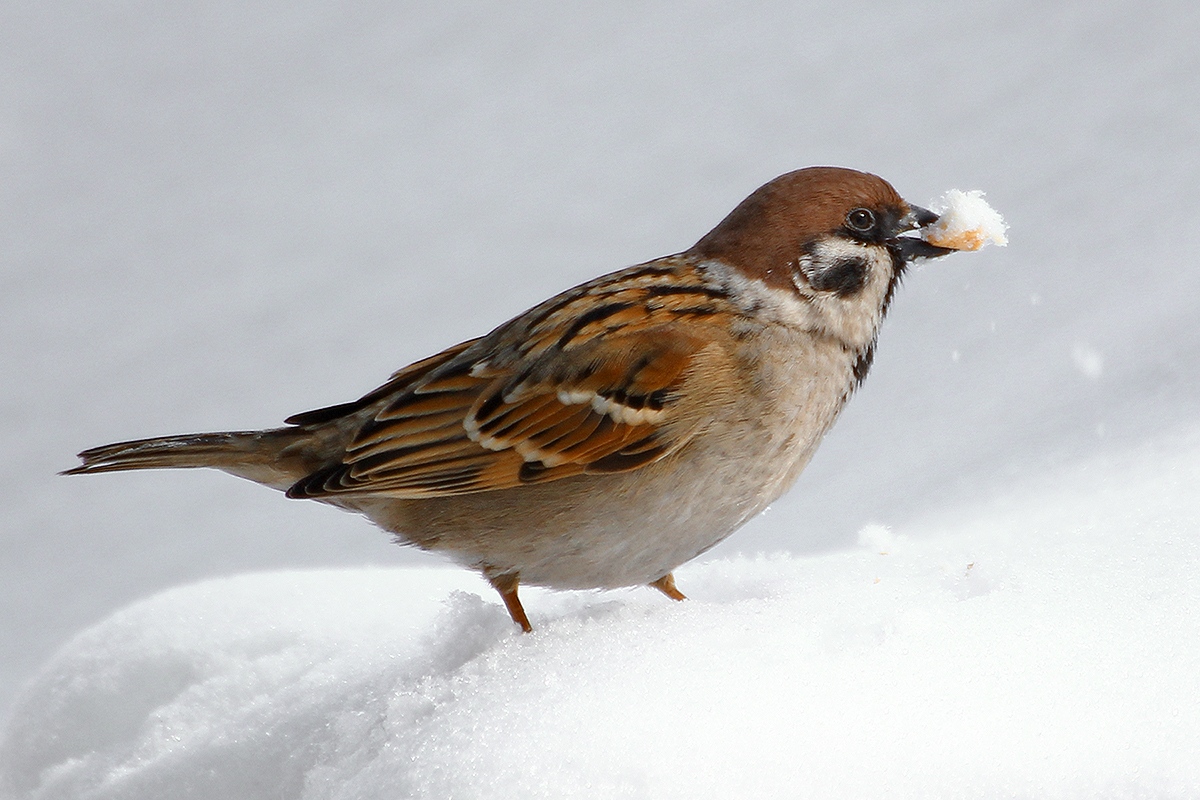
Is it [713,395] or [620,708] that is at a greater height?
[713,395]

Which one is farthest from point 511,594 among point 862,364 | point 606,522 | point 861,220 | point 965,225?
point 965,225

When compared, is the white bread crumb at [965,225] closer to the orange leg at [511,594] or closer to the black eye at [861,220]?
the black eye at [861,220]

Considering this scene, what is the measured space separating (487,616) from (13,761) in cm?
133

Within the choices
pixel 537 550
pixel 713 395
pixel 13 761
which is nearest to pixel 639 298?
pixel 713 395

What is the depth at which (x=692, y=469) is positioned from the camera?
2545mm

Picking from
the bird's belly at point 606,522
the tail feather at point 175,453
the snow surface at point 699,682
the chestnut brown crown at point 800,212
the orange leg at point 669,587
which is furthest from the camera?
the orange leg at point 669,587

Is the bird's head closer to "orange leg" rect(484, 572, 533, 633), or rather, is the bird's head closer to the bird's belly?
the bird's belly

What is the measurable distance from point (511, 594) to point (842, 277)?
2.96 feet

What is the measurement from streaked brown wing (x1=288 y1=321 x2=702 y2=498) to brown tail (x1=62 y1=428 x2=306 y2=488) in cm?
18

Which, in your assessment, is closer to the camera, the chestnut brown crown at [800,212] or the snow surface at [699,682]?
the snow surface at [699,682]

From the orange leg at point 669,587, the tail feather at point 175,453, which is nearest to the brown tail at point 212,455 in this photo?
the tail feather at point 175,453

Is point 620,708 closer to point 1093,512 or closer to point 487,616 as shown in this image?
point 487,616

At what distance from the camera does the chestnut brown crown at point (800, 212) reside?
265 cm

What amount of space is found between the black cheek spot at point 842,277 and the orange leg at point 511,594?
827mm
